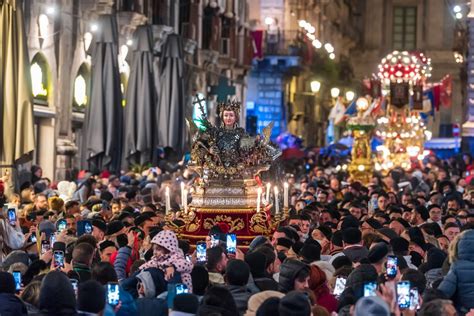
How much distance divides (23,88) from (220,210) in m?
3.80

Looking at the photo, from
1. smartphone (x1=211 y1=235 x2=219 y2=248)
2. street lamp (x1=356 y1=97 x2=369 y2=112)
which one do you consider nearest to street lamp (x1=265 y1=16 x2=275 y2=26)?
street lamp (x1=356 y1=97 x2=369 y2=112)

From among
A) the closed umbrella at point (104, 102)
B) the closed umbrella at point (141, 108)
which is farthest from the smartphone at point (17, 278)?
the closed umbrella at point (141, 108)

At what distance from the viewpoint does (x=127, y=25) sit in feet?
121

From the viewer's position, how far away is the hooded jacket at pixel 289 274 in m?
11.6

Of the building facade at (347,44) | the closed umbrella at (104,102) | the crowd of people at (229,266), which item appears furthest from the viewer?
the building facade at (347,44)

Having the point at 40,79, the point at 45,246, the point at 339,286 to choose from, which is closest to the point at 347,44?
the point at 40,79

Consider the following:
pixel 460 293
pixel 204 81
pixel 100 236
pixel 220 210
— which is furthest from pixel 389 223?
pixel 204 81

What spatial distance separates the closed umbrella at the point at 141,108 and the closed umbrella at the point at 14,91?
699cm

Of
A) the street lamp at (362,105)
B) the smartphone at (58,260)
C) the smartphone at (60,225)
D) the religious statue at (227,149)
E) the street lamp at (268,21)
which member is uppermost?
the street lamp at (268,21)

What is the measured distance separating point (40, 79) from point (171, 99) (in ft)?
13.0

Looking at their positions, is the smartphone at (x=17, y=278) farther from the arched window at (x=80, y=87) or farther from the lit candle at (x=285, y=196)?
the arched window at (x=80, y=87)

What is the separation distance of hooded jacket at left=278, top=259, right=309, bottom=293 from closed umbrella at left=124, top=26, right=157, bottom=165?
15.0 metres

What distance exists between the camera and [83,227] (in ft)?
51.9

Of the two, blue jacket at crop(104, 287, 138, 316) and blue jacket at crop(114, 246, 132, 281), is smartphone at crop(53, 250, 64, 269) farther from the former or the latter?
blue jacket at crop(104, 287, 138, 316)
